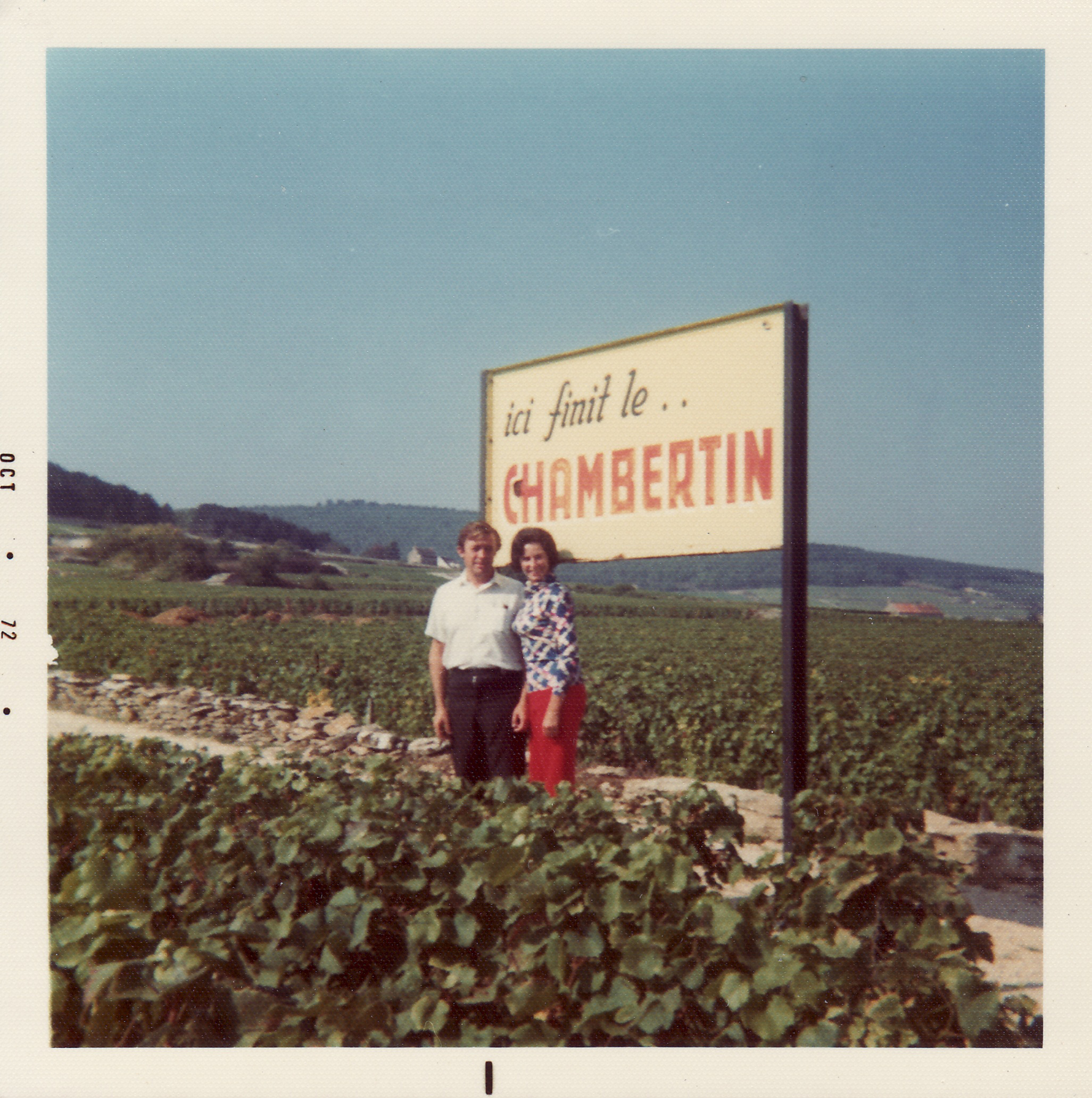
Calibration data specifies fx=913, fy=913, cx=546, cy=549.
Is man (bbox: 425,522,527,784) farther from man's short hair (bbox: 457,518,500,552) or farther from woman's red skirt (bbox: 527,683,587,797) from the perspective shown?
woman's red skirt (bbox: 527,683,587,797)

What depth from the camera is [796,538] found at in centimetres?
323

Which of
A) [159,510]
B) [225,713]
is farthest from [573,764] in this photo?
[159,510]

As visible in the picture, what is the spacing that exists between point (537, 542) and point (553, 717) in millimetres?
703

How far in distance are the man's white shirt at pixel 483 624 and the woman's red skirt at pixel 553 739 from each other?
198mm

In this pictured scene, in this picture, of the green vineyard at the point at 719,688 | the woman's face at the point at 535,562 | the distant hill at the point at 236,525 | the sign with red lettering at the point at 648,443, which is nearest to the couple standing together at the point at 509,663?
the woman's face at the point at 535,562

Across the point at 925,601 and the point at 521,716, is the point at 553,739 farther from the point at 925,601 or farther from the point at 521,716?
the point at 925,601

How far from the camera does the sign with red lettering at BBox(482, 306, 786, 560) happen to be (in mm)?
3361

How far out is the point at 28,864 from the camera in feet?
8.12

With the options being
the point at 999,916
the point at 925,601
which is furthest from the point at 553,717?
the point at 925,601

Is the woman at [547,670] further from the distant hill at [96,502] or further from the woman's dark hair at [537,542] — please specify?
the distant hill at [96,502]

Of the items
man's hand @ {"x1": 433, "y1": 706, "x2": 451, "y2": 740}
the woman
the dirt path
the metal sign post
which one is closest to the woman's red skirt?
the woman

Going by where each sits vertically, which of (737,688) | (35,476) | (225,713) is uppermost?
(35,476)

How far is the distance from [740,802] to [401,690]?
452 cm

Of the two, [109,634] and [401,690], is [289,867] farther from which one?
[109,634]
